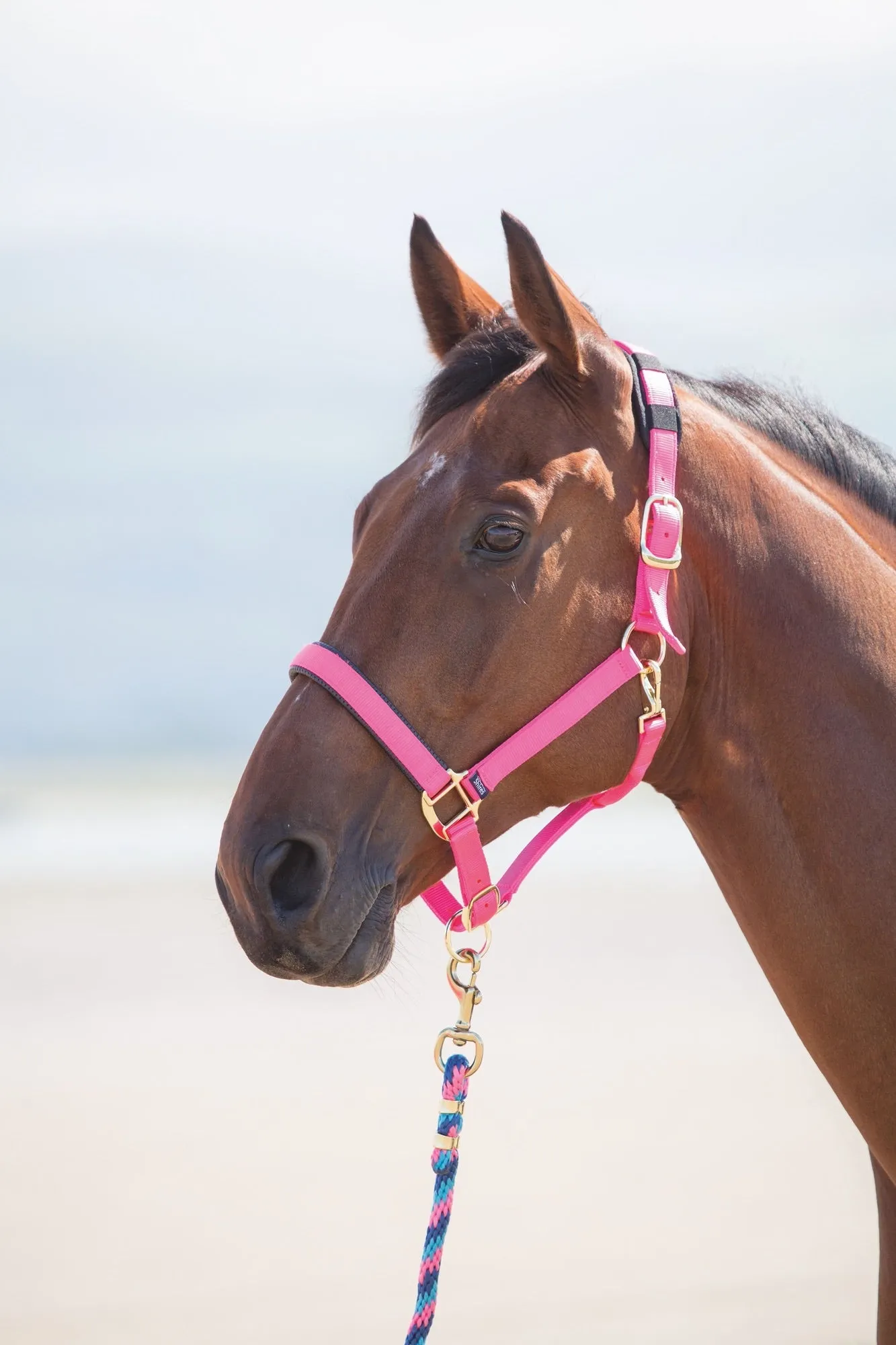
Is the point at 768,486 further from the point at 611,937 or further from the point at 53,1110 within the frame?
the point at 611,937

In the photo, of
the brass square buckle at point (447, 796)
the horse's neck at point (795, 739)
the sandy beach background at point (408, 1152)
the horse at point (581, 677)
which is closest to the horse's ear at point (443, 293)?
the horse at point (581, 677)

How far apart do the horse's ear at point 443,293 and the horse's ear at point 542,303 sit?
14.8 inches

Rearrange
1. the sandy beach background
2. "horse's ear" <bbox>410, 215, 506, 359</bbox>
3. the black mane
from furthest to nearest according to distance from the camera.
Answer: the sandy beach background → "horse's ear" <bbox>410, 215, 506, 359</bbox> → the black mane

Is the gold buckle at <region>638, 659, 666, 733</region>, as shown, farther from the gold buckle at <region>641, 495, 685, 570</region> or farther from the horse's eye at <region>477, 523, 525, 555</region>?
the horse's eye at <region>477, 523, 525, 555</region>

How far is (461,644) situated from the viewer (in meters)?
1.99

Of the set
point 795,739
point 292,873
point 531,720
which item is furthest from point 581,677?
point 292,873

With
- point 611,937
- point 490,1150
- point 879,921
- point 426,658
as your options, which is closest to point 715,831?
point 879,921

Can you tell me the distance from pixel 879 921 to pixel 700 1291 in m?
3.31

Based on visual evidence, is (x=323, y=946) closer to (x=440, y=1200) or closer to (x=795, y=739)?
(x=440, y=1200)

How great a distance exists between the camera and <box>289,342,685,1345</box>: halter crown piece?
1.96 meters

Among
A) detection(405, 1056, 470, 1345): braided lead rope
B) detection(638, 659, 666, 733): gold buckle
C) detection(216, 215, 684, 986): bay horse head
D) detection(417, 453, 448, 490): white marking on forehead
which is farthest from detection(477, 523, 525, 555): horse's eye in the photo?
detection(405, 1056, 470, 1345): braided lead rope

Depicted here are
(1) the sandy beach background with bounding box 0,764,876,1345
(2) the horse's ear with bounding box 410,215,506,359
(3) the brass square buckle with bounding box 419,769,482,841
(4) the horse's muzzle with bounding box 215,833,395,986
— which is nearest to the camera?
(4) the horse's muzzle with bounding box 215,833,395,986

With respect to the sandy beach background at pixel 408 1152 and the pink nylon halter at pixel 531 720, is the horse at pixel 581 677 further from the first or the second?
the sandy beach background at pixel 408 1152

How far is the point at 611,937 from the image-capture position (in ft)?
33.3
